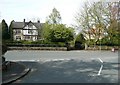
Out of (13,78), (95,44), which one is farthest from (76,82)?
(95,44)

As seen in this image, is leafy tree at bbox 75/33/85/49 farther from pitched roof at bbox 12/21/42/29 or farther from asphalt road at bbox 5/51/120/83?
pitched roof at bbox 12/21/42/29

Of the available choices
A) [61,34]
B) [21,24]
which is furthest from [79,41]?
[21,24]

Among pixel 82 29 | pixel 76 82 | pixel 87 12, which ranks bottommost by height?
pixel 76 82

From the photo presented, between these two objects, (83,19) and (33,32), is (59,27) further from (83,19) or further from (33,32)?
(33,32)

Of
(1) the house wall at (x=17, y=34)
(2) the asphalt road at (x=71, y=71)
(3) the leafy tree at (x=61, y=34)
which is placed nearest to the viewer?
(2) the asphalt road at (x=71, y=71)

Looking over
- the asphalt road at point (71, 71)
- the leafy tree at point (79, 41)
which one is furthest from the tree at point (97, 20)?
the asphalt road at point (71, 71)

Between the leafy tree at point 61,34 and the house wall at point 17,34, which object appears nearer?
the leafy tree at point 61,34

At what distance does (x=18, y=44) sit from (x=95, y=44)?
16.1 metres

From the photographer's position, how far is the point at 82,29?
5606 cm

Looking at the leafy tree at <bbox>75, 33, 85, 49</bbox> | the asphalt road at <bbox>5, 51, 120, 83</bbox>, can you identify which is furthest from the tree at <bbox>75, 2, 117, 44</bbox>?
the asphalt road at <bbox>5, 51, 120, 83</bbox>

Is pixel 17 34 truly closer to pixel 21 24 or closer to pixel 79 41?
pixel 21 24

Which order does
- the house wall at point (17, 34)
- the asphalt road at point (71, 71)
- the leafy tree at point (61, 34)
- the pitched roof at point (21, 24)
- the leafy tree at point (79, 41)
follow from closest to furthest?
the asphalt road at point (71, 71)
the leafy tree at point (61, 34)
the leafy tree at point (79, 41)
the house wall at point (17, 34)
the pitched roof at point (21, 24)

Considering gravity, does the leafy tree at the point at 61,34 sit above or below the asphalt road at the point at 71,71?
above

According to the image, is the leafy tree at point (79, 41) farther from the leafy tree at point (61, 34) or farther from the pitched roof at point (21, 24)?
the pitched roof at point (21, 24)
